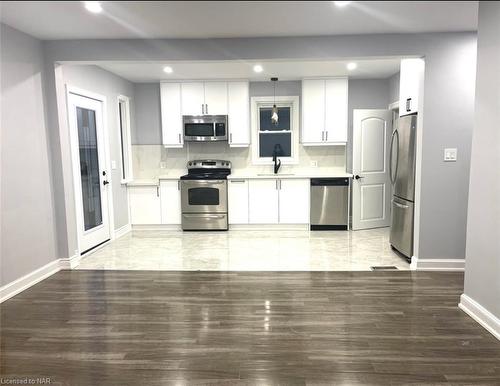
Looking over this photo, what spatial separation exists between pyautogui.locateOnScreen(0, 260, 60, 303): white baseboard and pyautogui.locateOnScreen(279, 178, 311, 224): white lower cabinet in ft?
10.4

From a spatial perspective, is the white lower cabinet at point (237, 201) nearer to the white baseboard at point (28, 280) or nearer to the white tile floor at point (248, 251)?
the white tile floor at point (248, 251)

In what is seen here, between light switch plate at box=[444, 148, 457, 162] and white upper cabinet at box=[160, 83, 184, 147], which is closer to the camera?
light switch plate at box=[444, 148, 457, 162]

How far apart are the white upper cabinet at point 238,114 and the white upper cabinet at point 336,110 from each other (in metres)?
1.26

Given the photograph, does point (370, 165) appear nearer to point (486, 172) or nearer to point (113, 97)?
point (486, 172)

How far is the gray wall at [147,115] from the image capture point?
19.5 ft

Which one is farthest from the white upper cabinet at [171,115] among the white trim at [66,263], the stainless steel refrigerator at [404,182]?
the stainless steel refrigerator at [404,182]

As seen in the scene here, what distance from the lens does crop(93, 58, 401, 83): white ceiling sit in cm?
462

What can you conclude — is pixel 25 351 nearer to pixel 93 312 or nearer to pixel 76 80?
pixel 93 312

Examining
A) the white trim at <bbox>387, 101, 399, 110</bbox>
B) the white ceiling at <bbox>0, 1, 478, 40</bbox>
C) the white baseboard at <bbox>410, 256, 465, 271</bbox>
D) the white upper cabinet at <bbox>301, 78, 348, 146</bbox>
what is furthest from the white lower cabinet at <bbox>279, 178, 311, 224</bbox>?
the white ceiling at <bbox>0, 1, 478, 40</bbox>

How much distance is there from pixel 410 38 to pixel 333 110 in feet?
7.33

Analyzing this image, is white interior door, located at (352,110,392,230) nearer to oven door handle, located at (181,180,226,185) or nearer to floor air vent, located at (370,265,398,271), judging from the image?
floor air vent, located at (370,265,398,271)

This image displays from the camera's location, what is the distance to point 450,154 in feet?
11.3

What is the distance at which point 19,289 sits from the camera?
3.21 m

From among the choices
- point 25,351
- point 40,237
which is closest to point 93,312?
point 25,351
